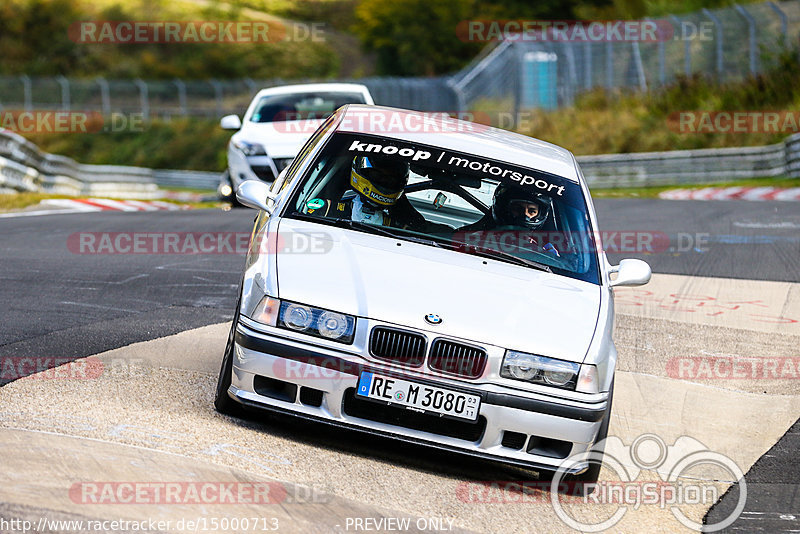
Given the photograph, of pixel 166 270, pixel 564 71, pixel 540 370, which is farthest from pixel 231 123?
pixel 564 71

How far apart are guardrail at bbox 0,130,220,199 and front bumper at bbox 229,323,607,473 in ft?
48.3

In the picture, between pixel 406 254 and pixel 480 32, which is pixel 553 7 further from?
pixel 406 254

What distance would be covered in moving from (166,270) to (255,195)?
4.32m

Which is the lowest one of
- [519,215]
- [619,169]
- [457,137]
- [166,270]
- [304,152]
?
[619,169]

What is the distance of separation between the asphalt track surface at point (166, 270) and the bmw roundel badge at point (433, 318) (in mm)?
1694

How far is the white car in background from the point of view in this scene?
14.5m

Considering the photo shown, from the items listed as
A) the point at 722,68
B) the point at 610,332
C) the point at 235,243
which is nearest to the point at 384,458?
the point at 610,332

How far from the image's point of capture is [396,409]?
17.5ft

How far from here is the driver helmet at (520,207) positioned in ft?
21.4

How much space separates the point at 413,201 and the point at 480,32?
49329 millimetres

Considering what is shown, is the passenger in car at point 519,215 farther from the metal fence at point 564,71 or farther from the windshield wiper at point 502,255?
the metal fence at point 564,71

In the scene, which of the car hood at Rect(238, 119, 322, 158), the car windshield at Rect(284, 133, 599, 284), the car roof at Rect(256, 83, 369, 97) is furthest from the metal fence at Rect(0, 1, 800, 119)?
the car windshield at Rect(284, 133, 599, 284)

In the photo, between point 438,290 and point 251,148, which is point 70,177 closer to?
point 251,148

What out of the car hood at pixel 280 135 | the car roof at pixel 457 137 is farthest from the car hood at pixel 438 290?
the car hood at pixel 280 135
